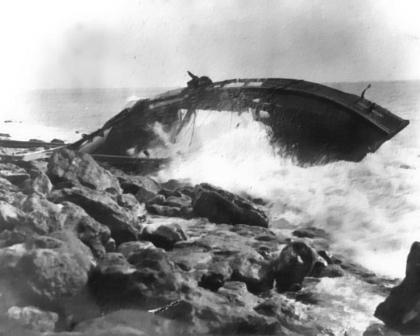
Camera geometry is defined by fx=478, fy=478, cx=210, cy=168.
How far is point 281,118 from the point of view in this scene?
62.0 ft

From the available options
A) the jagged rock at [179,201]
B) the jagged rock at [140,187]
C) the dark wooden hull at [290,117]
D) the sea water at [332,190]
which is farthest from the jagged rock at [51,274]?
the dark wooden hull at [290,117]

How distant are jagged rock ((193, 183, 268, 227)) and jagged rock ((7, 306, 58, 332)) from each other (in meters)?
6.70

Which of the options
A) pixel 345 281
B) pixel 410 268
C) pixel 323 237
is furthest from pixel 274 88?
pixel 410 268

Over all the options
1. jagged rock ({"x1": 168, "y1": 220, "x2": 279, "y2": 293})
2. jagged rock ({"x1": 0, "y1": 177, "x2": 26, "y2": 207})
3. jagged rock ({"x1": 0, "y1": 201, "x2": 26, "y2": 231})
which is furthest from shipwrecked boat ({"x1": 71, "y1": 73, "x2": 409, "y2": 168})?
jagged rock ({"x1": 0, "y1": 201, "x2": 26, "y2": 231})

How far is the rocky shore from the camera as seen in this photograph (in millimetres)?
5820

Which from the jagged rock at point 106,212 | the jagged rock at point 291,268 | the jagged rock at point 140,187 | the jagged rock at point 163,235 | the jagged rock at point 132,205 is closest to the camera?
the jagged rock at point 291,268

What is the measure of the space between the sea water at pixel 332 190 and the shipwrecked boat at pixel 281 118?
0.62m

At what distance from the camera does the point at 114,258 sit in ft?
23.2

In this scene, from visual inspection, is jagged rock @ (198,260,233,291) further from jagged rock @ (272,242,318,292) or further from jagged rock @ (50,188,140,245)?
jagged rock @ (50,188,140,245)

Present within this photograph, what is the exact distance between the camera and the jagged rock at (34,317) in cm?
559

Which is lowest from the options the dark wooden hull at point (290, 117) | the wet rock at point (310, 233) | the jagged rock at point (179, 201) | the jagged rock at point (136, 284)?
the wet rock at point (310, 233)

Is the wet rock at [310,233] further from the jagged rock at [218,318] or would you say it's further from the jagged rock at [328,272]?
the jagged rock at [218,318]

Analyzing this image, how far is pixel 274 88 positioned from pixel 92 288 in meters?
13.7

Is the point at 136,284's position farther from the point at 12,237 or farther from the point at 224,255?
the point at 224,255
